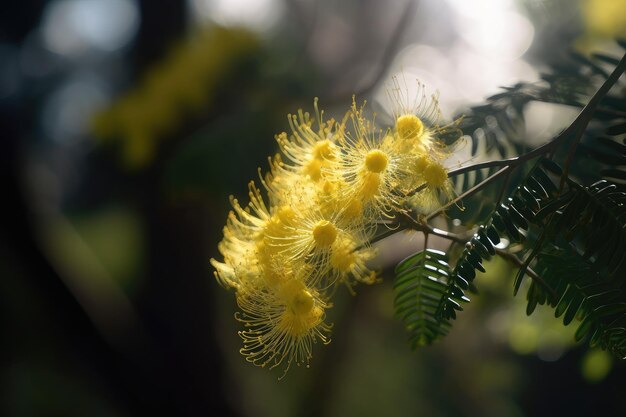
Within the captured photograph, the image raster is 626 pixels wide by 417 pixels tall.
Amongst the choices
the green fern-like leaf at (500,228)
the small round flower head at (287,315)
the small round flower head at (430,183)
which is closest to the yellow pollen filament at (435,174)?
the small round flower head at (430,183)

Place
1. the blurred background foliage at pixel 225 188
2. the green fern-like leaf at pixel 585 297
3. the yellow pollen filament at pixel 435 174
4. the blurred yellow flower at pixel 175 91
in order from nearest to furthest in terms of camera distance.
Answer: the green fern-like leaf at pixel 585 297 → the yellow pollen filament at pixel 435 174 → the blurred background foliage at pixel 225 188 → the blurred yellow flower at pixel 175 91

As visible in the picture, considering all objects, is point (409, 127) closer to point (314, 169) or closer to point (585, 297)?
point (314, 169)

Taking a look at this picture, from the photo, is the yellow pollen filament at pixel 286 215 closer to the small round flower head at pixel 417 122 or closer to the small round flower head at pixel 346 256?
the small round flower head at pixel 346 256

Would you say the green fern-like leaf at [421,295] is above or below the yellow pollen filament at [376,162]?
below

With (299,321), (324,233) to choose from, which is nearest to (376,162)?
(324,233)

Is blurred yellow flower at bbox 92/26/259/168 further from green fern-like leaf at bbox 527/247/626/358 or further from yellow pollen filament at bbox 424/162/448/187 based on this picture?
green fern-like leaf at bbox 527/247/626/358

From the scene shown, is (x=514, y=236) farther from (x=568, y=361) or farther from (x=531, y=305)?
(x=568, y=361)
